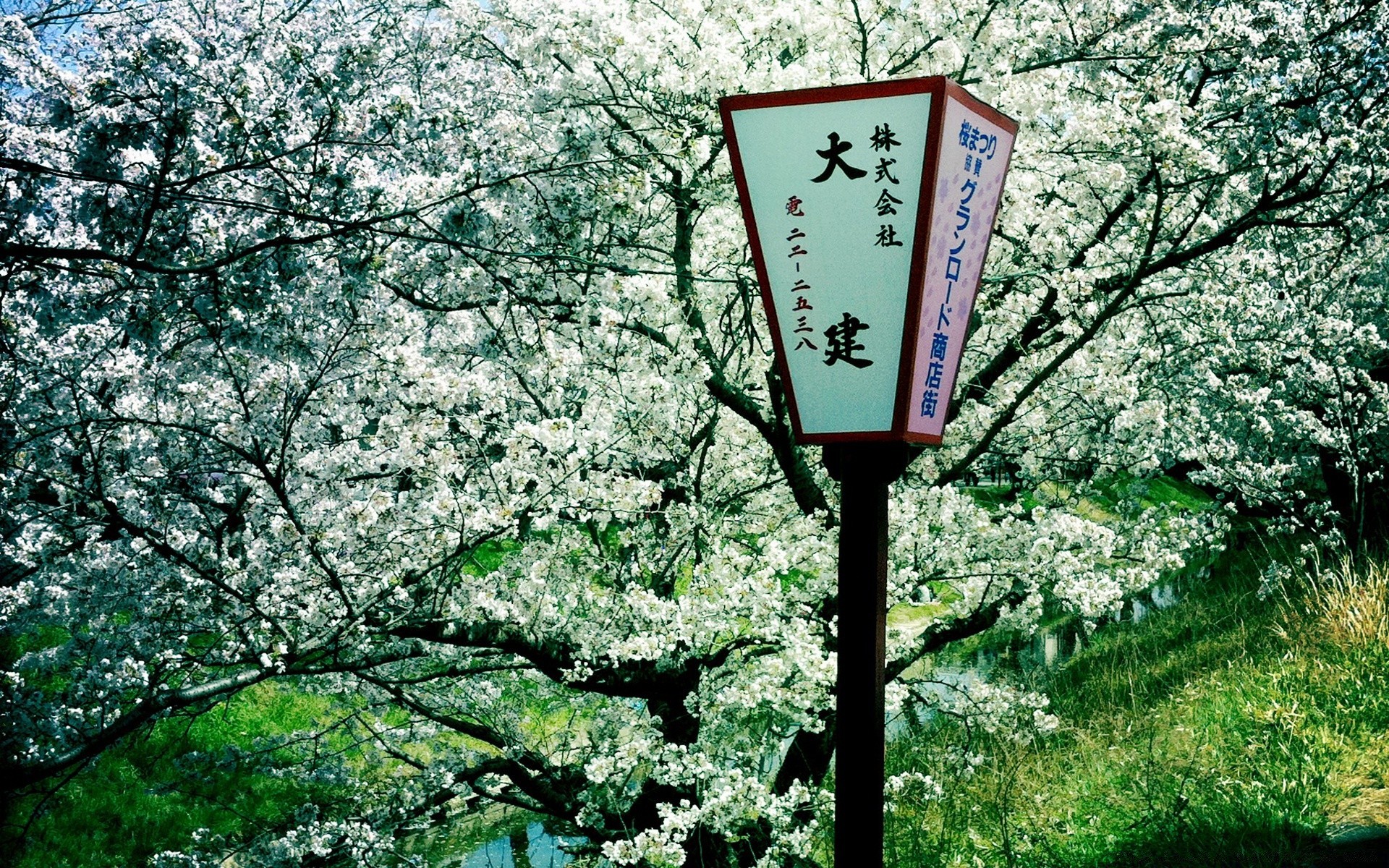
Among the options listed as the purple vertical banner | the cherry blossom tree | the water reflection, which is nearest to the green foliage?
the water reflection

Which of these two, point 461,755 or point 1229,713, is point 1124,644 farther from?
point 461,755

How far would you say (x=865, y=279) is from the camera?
2928mm

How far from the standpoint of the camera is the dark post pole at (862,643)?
Result: 9.44ft

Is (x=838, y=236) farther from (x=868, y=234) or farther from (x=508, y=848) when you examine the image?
(x=508, y=848)

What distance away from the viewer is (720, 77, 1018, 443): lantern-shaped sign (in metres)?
2.79

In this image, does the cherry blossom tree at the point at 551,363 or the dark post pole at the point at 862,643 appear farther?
the cherry blossom tree at the point at 551,363

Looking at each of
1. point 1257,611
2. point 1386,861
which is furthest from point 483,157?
point 1257,611

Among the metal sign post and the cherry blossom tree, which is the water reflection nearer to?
the cherry blossom tree

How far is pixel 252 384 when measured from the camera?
5262mm

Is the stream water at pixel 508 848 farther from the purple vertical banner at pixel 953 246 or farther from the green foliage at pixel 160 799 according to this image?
the purple vertical banner at pixel 953 246

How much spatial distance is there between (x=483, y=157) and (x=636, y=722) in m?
4.09

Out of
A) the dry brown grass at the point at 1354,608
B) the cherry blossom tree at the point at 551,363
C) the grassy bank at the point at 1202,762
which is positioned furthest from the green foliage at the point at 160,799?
the dry brown grass at the point at 1354,608

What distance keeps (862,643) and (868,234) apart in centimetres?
123

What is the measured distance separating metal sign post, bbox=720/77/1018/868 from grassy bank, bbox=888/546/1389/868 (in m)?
2.96
